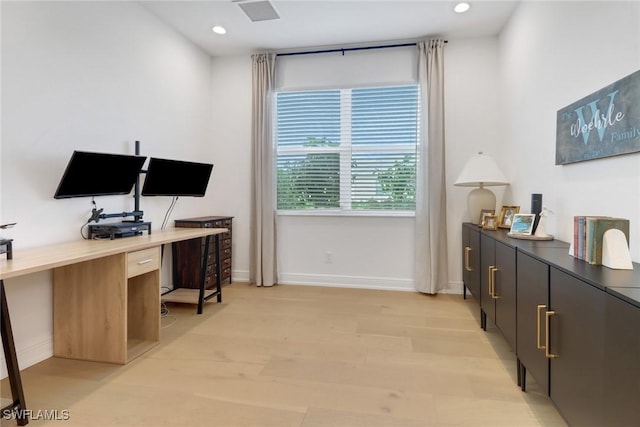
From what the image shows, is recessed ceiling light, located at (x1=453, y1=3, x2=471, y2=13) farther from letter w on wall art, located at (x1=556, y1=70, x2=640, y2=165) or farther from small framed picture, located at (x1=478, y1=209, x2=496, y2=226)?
small framed picture, located at (x1=478, y1=209, x2=496, y2=226)

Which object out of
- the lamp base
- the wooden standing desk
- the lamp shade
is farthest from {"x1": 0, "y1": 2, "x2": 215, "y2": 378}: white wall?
the lamp base

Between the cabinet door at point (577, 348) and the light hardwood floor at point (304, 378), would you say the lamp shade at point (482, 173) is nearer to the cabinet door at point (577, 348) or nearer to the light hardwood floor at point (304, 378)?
the light hardwood floor at point (304, 378)

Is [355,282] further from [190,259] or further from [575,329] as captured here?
[575,329]

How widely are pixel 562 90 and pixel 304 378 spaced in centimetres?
247

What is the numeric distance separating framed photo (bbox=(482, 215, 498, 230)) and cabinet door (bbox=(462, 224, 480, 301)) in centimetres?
10

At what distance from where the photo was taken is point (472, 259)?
2.97 m

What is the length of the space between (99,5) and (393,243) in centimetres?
352

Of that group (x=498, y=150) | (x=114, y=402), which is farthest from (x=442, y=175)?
(x=114, y=402)

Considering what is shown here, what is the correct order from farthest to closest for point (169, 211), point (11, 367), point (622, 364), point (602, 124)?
point (169, 211)
point (602, 124)
point (11, 367)
point (622, 364)

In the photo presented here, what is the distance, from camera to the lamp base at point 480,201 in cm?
320

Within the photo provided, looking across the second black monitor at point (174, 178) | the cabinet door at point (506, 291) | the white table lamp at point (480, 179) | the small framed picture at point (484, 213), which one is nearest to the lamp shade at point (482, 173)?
the white table lamp at point (480, 179)

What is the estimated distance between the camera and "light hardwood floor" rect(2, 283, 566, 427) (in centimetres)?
162

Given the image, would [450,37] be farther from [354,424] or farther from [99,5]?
[354,424]

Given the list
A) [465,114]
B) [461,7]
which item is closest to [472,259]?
[465,114]
